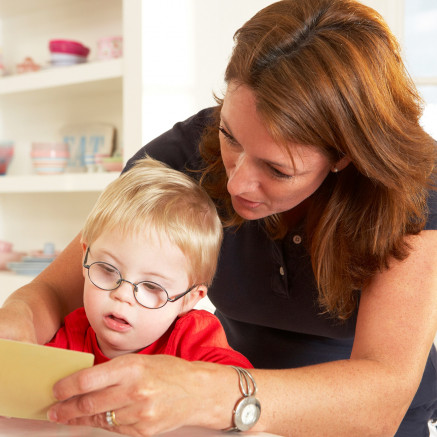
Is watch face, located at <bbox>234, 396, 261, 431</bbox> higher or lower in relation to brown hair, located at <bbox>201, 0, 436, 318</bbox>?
lower

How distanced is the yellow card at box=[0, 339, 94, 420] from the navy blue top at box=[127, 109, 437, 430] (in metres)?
0.66

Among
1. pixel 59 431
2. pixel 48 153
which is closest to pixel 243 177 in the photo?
pixel 59 431

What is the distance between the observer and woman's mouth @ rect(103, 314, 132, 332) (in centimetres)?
117

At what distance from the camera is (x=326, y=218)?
1.32m

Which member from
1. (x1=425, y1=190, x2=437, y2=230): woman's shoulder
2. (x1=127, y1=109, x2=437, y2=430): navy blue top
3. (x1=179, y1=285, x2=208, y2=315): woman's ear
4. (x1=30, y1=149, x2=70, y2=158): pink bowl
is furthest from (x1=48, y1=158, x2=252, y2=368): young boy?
(x1=30, y1=149, x2=70, y2=158): pink bowl

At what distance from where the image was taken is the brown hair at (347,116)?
1.12 metres

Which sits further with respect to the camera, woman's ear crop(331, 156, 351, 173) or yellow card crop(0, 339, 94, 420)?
woman's ear crop(331, 156, 351, 173)

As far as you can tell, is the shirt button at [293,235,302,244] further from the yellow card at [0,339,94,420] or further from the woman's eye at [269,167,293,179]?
the yellow card at [0,339,94,420]

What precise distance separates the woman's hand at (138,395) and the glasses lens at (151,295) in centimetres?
26

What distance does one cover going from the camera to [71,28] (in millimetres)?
3525

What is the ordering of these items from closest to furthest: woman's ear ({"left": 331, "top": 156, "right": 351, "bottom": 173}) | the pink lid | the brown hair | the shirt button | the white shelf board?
the brown hair, woman's ear ({"left": 331, "top": 156, "right": 351, "bottom": 173}), the shirt button, the white shelf board, the pink lid

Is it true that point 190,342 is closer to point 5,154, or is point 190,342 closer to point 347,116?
point 347,116

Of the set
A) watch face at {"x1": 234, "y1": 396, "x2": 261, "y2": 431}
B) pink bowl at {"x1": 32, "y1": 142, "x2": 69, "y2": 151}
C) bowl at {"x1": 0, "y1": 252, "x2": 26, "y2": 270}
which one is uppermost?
watch face at {"x1": 234, "y1": 396, "x2": 261, "y2": 431}

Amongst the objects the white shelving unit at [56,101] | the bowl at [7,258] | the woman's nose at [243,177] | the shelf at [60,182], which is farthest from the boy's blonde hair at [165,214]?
the bowl at [7,258]
